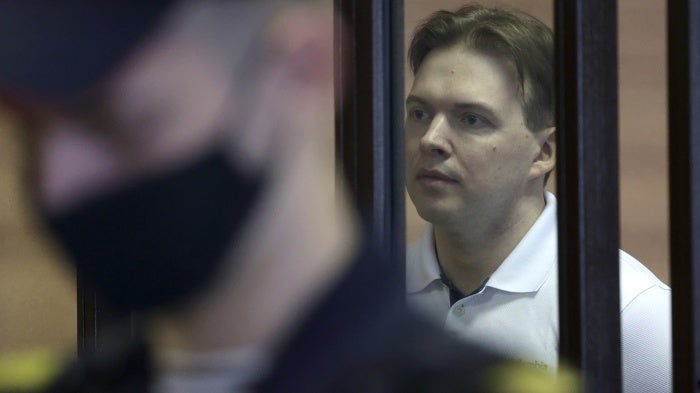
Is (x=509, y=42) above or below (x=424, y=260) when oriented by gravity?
above

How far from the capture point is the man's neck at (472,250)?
1582 mm

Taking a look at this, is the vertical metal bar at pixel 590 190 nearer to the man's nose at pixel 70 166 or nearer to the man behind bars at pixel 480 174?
the man behind bars at pixel 480 174

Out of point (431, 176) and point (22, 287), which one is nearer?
point (431, 176)

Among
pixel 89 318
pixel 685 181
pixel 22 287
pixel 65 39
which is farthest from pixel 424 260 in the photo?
pixel 65 39

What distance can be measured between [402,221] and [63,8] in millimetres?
831

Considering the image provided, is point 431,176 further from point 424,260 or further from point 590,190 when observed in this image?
point 590,190

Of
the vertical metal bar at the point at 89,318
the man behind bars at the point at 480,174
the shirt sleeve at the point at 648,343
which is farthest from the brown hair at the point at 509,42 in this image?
the vertical metal bar at the point at 89,318

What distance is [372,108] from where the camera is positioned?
1.34 metres

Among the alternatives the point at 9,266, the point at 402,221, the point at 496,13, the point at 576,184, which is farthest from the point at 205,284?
the point at 9,266

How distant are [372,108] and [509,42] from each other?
31 centimetres

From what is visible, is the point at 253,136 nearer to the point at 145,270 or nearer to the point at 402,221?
the point at 145,270

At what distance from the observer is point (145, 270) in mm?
A: 640

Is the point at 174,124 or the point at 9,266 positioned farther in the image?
the point at 9,266

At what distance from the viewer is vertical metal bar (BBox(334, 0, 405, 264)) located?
4.42ft
